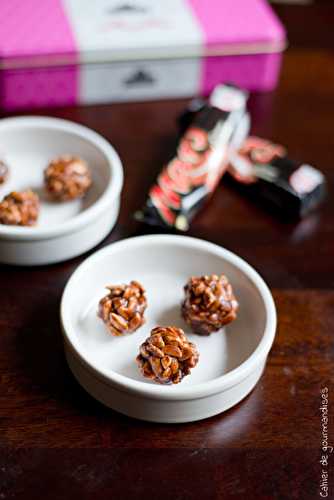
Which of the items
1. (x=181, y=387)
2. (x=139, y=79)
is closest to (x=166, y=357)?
(x=181, y=387)

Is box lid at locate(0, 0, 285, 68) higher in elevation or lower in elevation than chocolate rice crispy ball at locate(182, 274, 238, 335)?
higher

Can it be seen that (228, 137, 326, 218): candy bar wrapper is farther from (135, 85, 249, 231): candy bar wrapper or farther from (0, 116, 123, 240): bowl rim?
(0, 116, 123, 240): bowl rim

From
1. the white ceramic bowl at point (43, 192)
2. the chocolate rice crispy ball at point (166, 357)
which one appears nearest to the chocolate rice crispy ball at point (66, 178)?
the white ceramic bowl at point (43, 192)

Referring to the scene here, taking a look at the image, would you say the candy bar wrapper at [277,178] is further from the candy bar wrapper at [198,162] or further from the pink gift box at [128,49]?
the pink gift box at [128,49]

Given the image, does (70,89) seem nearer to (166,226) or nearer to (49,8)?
(49,8)

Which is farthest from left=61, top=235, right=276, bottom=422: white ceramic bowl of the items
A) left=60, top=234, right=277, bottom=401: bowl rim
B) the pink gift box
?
the pink gift box

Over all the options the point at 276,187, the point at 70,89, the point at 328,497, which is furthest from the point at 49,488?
→ the point at 70,89
